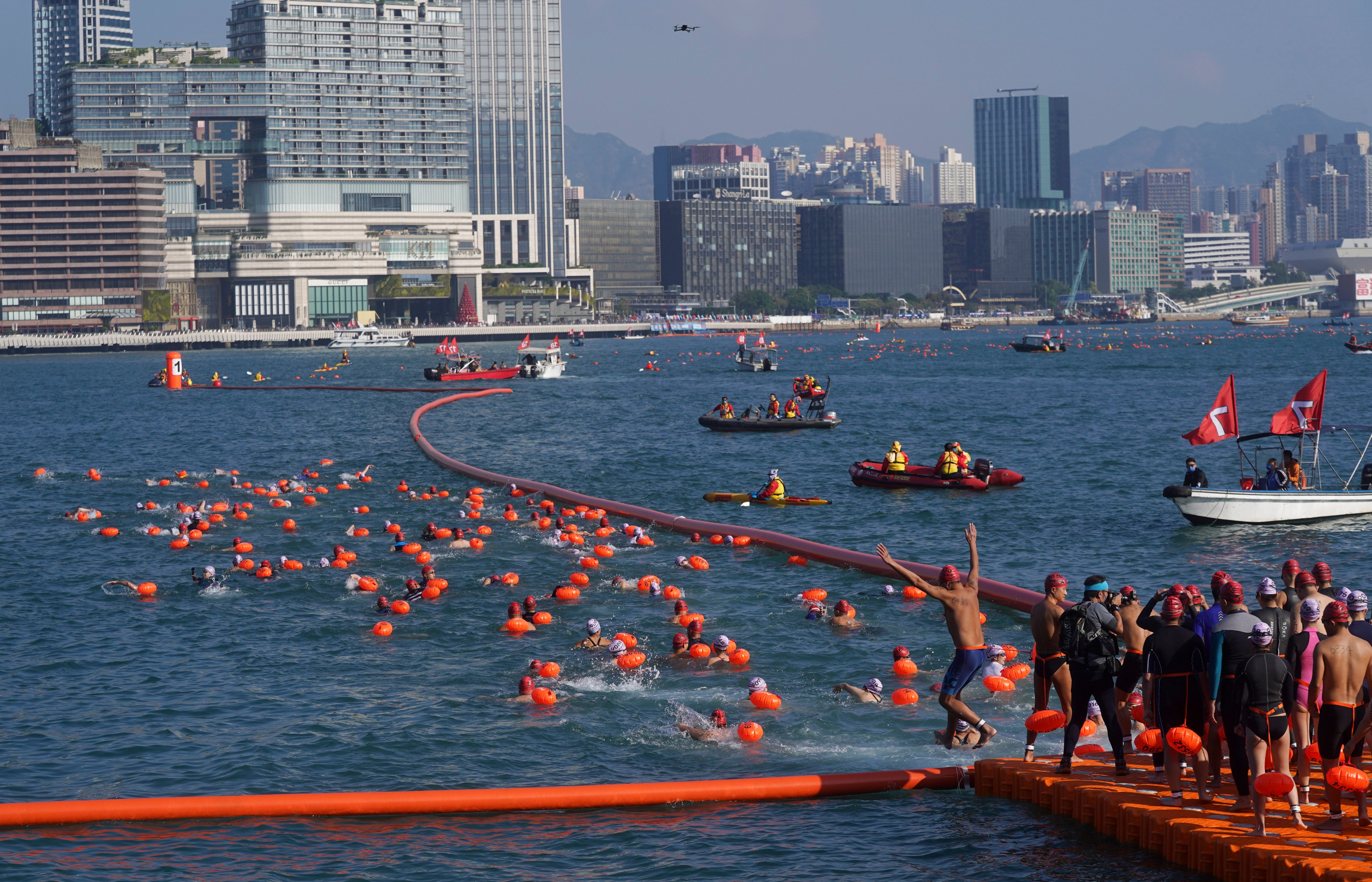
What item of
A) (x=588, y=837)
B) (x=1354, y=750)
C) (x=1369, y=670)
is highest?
(x=1369, y=670)

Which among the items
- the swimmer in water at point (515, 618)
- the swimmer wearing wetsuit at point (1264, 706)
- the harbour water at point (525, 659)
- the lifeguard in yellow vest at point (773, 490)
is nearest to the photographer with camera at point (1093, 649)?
the harbour water at point (525, 659)

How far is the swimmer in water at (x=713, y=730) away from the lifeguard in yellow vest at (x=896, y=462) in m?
30.0

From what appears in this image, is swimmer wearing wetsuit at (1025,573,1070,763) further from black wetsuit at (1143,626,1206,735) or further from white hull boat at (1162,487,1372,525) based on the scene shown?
white hull boat at (1162,487,1372,525)

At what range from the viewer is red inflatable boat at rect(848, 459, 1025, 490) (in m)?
52.3

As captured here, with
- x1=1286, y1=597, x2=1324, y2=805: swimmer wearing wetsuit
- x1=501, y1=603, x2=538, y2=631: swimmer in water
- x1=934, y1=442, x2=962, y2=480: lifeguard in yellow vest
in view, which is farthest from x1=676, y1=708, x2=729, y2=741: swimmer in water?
x1=934, y1=442, x2=962, y2=480: lifeguard in yellow vest

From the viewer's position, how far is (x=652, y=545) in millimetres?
40875

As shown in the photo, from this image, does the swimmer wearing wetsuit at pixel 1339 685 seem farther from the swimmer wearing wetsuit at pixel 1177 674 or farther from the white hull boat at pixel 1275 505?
the white hull boat at pixel 1275 505

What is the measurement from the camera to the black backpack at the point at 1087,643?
18250 millimetres

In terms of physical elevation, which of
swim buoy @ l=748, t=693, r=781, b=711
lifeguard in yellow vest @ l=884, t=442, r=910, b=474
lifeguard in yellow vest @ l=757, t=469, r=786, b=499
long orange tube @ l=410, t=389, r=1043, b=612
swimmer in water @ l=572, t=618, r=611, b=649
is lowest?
swim buoy @ l=748, t=693, r=781, b=711

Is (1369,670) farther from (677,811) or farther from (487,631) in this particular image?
(487,631)

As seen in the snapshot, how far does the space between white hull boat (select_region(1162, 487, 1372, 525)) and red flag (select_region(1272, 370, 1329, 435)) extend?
6.80ft

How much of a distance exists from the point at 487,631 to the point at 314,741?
24.9 feet

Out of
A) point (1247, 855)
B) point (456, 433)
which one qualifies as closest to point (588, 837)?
Result: point (1247, 855)

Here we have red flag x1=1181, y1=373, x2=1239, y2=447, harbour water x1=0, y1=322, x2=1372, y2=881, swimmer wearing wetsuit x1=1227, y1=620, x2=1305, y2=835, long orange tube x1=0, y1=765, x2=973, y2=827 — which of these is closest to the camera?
swimmer wearing wetsuit x1=1227, y1=620, x2=1305, y2=835
